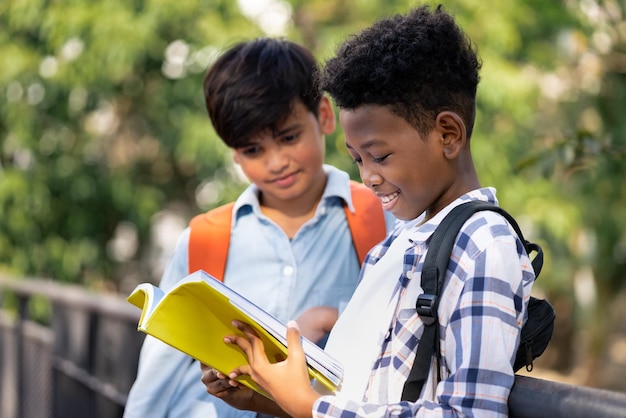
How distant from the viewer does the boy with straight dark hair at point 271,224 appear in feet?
6.60

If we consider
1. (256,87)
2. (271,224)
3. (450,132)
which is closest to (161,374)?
(271,224)

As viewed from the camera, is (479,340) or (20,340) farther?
(20,340)

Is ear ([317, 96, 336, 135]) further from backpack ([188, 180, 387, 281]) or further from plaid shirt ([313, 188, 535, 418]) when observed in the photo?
plaid shirt ([313, 188, 535, 418])

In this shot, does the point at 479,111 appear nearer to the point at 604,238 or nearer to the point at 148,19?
the point at 148,19

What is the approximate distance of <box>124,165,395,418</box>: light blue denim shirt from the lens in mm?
2000

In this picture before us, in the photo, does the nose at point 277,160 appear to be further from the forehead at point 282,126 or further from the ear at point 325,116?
the ear at point 325,116

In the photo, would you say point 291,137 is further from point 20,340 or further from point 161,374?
point 20,340

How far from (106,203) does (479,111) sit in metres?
3.23

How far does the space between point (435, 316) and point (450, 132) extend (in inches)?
12.5

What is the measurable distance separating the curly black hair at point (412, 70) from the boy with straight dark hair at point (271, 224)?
0.53 meters

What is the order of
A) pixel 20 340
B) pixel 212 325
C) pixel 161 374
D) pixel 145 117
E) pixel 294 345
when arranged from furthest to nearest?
pixel 145 117, pixel 20 340, pixel 161 374, pixel 212 325, pixel 294 345

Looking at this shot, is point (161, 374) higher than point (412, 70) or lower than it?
lower

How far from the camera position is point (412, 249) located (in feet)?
4.54

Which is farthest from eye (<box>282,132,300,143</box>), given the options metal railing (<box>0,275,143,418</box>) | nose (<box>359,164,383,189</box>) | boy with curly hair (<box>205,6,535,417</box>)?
metal railing (<box>0,275,143,418</box>)
